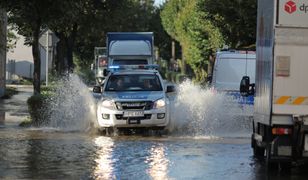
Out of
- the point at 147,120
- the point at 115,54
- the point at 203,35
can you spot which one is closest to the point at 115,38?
the point at 115,54

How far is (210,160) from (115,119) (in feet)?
15.3

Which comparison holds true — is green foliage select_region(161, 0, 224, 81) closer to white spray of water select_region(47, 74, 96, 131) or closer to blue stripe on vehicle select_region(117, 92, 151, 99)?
white spray of water select_region(47, 74, 96, 131)

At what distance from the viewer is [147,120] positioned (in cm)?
1717

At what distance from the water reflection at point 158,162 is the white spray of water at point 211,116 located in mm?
3460

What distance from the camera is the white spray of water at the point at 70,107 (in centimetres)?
1936

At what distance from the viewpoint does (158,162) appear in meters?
12.6

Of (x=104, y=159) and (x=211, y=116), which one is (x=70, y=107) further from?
(x=104, y=159)

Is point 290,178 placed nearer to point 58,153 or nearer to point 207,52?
point 58,153

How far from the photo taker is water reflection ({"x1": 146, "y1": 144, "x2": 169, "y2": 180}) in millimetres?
11250

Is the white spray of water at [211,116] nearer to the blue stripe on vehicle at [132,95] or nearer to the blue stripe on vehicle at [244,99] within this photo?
the blue stripe on vehicle at [244,99]

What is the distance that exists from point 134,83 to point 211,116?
7.35ft

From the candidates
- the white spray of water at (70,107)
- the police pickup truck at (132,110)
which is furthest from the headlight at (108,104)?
the white spray of water at (70,107)

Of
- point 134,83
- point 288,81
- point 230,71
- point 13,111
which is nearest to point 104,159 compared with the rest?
point 288,81

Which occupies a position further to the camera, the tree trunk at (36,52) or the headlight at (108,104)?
the tree trunk at (36,52)
